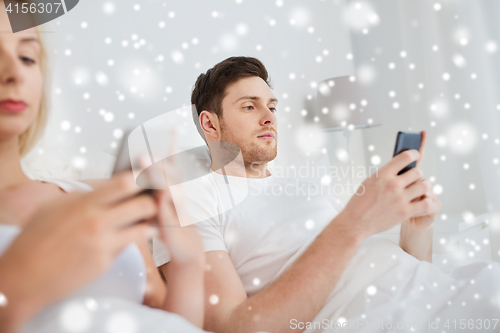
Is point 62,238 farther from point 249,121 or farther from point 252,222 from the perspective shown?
point 249,121

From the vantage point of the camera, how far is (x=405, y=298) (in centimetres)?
62

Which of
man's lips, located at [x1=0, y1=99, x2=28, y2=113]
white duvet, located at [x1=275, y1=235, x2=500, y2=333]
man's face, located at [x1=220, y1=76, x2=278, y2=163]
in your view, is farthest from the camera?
man's face, located at [x1=220, y1=76, x2=278, y2=163]

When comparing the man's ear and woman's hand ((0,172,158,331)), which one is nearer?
woman's hand ((0,172,158,331))

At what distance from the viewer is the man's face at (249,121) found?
1084 mm

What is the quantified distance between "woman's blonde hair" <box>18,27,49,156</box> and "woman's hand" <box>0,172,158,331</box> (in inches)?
6.6

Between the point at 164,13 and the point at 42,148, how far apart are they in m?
0.92

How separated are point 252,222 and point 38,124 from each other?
22.4 inches

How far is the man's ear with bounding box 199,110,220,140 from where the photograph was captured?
3.69 ft
